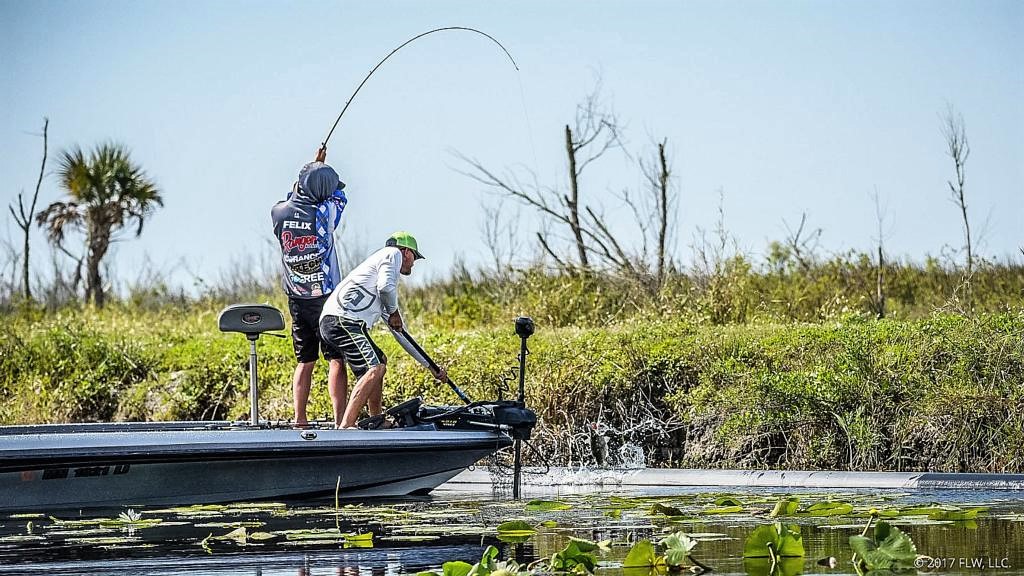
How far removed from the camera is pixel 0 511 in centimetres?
881

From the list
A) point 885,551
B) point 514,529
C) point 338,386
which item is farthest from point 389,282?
point 885,551

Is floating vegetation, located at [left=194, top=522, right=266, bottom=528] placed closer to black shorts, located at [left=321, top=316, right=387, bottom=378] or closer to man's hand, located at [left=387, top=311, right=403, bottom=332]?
black shorts, located at [left=321, top=316, right=387, bottom=378]

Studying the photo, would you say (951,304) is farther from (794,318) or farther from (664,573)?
(664,573)

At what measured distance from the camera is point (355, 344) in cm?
977

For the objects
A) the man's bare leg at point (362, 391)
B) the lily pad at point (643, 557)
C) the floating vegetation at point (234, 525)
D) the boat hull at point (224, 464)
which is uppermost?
the man's bare leg at point (362, 391)

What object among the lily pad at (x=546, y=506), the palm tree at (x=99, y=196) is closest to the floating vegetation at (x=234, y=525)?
the lily pad at (x=546, y=506)

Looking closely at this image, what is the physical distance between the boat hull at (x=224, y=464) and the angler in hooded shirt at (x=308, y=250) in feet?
2.66

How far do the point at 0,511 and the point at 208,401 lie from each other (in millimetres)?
5661

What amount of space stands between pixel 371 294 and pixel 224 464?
1477mm

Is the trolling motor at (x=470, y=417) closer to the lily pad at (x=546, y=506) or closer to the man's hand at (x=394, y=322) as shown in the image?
the man's hand at (x=394, y=322)

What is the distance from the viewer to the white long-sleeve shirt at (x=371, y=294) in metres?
9.80

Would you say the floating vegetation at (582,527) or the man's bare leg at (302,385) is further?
the man's bare leg at (302,385)

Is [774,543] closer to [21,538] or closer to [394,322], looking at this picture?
[21,538]

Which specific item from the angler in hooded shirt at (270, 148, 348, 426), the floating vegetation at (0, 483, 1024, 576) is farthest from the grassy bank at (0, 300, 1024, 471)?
the angler in hooded shirt at (270, 148, 348, 426)
